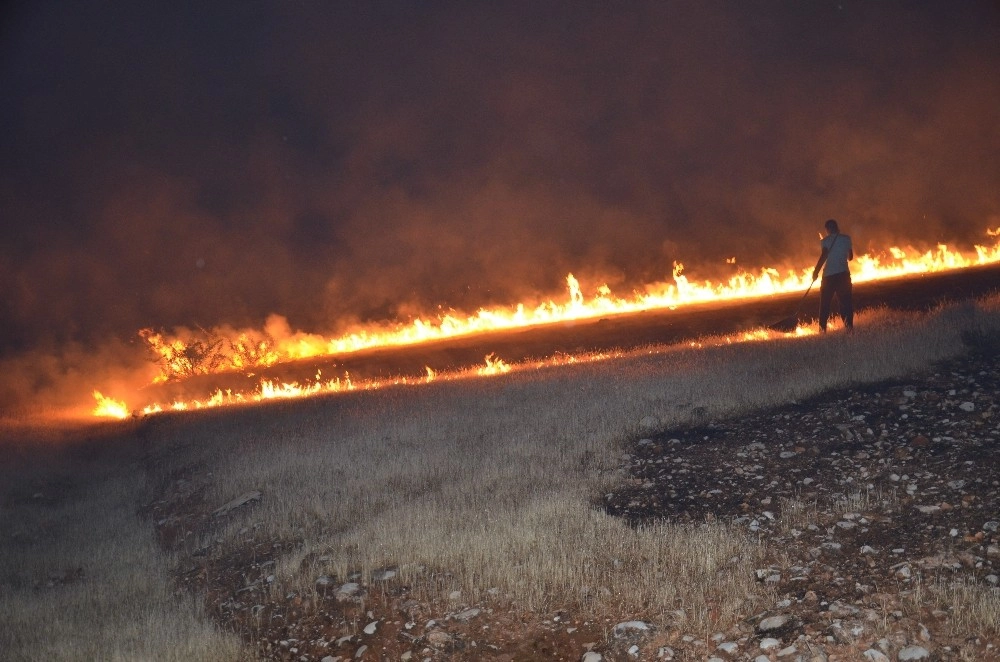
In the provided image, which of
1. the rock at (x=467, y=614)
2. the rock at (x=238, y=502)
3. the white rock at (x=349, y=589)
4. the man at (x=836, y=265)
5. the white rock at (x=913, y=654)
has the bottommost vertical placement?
the white rock at (x=913, y=654)

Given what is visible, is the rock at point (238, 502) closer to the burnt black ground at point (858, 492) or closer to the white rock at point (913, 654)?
the burnt black ground at point (858, 492)

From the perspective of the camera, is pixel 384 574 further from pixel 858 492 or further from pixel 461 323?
pixel 461 323

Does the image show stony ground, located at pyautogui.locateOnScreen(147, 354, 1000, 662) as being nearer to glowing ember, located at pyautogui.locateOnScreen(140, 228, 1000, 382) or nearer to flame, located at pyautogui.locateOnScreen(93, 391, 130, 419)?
flame, located at pyautogui.locateOnScreen(93, 391, 130, 419)

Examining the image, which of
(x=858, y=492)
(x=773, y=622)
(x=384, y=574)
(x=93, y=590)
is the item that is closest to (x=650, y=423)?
(x=858, y=492)

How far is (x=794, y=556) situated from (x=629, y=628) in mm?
1546

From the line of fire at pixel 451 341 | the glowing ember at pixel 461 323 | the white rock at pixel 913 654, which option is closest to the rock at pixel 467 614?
the white rock at pixel 913 654

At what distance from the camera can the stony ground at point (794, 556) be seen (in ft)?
16.6

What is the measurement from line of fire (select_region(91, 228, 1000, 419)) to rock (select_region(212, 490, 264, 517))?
7.23m

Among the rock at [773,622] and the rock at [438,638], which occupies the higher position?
the rock at [438,638]

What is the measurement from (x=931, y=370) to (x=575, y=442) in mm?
4757

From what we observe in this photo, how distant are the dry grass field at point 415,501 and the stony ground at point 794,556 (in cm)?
16

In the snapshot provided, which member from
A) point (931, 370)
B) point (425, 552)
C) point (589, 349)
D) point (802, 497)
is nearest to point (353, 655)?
point (425, 552)

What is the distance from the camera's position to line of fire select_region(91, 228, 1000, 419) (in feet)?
64.3

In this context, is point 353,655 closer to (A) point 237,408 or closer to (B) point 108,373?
(A) point 237,408
